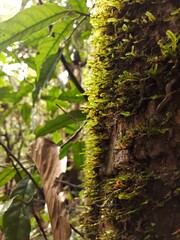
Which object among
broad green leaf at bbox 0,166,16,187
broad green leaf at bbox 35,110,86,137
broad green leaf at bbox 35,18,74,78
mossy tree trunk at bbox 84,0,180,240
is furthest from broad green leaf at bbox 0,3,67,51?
broad green leaf at bbox 0,166,16,187

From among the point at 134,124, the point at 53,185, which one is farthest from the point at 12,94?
the point at 134,124

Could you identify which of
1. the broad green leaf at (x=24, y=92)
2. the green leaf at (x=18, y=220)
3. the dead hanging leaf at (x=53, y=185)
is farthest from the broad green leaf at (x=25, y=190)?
the broad green leaf at (x=24, y=92)

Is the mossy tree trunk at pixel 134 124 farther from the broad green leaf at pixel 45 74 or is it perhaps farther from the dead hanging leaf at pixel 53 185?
the broad green leaf at pixel 45 74

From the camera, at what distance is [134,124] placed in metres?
0.58

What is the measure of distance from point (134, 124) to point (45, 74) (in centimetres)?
52

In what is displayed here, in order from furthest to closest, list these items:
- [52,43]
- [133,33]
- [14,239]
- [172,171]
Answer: [52,43], [14,239], [133,33], [172,171]

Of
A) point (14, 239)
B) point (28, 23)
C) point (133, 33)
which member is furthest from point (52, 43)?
point (14, 239)

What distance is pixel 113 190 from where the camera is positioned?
58 cm

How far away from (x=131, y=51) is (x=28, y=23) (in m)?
0.37

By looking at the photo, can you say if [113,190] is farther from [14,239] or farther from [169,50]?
[14,239]

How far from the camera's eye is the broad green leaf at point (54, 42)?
999 millimetres

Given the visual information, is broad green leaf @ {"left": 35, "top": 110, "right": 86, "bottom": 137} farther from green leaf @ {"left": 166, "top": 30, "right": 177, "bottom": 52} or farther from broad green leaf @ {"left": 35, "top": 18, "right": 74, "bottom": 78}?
green leaf @ {"left": 166, "top": 30, "right": 177, "bottom": 52}

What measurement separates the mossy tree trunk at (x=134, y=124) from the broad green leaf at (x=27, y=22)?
8.6 inches

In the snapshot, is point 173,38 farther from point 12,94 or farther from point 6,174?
point 12,94
